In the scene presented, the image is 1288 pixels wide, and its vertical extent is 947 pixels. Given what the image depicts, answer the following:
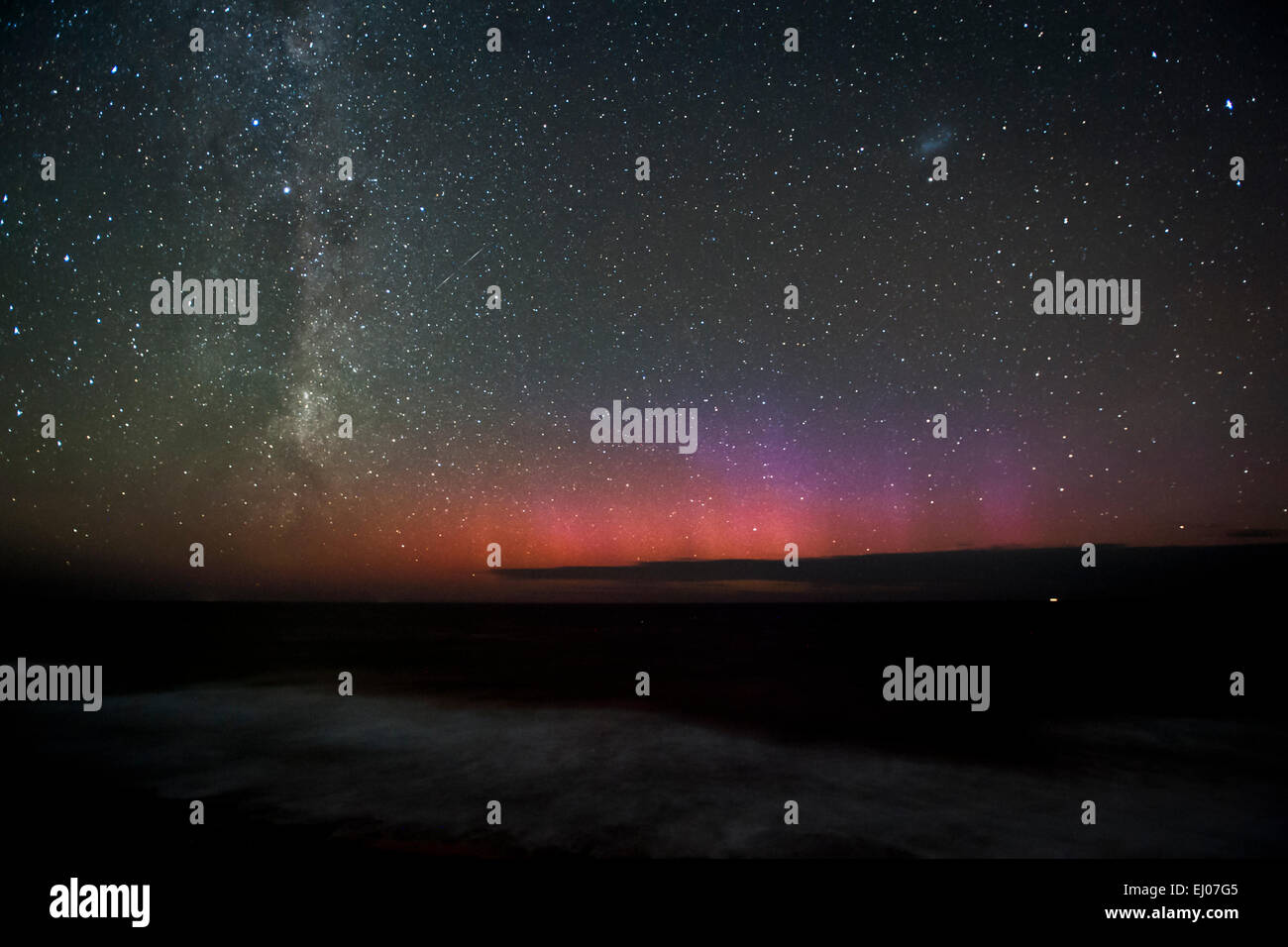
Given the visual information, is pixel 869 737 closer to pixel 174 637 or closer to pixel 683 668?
pixel 683 668

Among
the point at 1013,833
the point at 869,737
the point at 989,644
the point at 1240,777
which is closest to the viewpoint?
the point at 1013,833

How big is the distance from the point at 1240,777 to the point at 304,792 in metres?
10.3

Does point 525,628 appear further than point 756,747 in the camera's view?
Yes

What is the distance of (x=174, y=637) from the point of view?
25906mm

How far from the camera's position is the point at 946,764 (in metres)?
8.20

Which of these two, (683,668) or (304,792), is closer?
(304,792)
